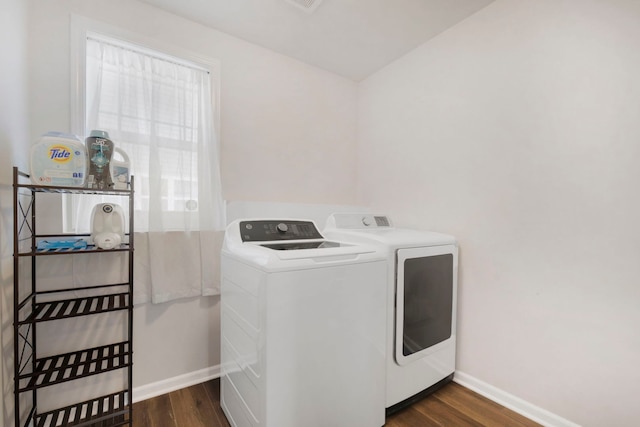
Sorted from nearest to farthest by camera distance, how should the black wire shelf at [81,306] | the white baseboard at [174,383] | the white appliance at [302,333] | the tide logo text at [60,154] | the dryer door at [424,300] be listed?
the white appliance at [302,333], the tide logo text at [60,154], the black wire shelf at [81,306], the dryer door at [424,300], the white baseboard at [174,383]

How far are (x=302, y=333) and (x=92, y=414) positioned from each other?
4.23 feet

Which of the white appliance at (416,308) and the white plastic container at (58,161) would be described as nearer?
the white plastic container at (58,161)

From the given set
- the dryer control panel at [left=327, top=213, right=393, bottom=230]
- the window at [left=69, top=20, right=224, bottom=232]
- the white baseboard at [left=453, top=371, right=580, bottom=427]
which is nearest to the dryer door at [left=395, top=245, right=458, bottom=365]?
the white baseboard at [left=453, top=371, right=580, bottom=427]

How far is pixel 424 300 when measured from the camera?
1.62m

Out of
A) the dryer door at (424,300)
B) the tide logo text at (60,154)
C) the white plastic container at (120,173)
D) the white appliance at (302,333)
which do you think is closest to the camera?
the white appliance at (302,333)

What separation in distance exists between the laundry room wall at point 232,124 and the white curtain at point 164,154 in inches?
4.5

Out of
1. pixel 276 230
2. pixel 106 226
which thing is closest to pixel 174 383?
pixel 106 226

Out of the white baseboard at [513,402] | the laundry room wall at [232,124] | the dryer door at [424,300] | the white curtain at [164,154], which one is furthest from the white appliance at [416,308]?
the white curtain at [164,154]

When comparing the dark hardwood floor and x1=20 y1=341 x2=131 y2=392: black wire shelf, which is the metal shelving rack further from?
the dark hardwood floor

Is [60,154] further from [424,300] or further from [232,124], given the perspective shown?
[424,300]

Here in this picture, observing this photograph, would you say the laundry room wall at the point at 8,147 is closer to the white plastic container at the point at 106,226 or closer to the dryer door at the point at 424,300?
the white plastic container at the point at 106,226

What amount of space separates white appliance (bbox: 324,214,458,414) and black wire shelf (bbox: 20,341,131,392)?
1.32 m

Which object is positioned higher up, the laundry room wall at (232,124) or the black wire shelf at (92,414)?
the laundry room wall at (232,124)

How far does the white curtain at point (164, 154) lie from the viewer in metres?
1.58
